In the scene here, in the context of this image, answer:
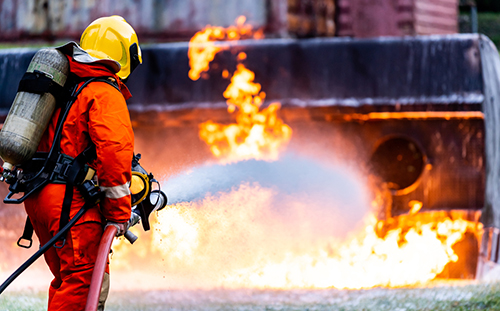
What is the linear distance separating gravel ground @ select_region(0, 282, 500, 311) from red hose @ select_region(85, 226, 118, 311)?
1876 mm

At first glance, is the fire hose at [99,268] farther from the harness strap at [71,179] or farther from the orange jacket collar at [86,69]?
the orange jacket collar at [86,69]

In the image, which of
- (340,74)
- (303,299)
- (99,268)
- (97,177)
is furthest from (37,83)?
(340,74)

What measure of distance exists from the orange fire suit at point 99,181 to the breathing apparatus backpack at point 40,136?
33 mm

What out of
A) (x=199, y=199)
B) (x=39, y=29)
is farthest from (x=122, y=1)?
(x=199, y=199)

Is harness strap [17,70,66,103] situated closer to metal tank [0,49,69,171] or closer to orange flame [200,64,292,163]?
metal tank [0,49,69,171]

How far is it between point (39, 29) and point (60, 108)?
659 cm

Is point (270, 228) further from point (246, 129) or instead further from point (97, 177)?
point (97, 177)

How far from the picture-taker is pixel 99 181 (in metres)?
2.62

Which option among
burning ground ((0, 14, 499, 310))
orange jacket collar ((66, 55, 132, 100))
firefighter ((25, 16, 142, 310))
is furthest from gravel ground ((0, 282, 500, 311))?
orange jacket collar ((66, 55, 132, 100))

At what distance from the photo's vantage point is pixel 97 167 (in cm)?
260

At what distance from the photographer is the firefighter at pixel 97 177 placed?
8.48ft

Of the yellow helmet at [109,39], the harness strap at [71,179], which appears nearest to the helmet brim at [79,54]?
the yellow helmet at [109,39]

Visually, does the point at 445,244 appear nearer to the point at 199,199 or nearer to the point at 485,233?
the point at 485,233

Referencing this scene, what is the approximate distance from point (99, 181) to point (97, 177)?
0.27 feet
